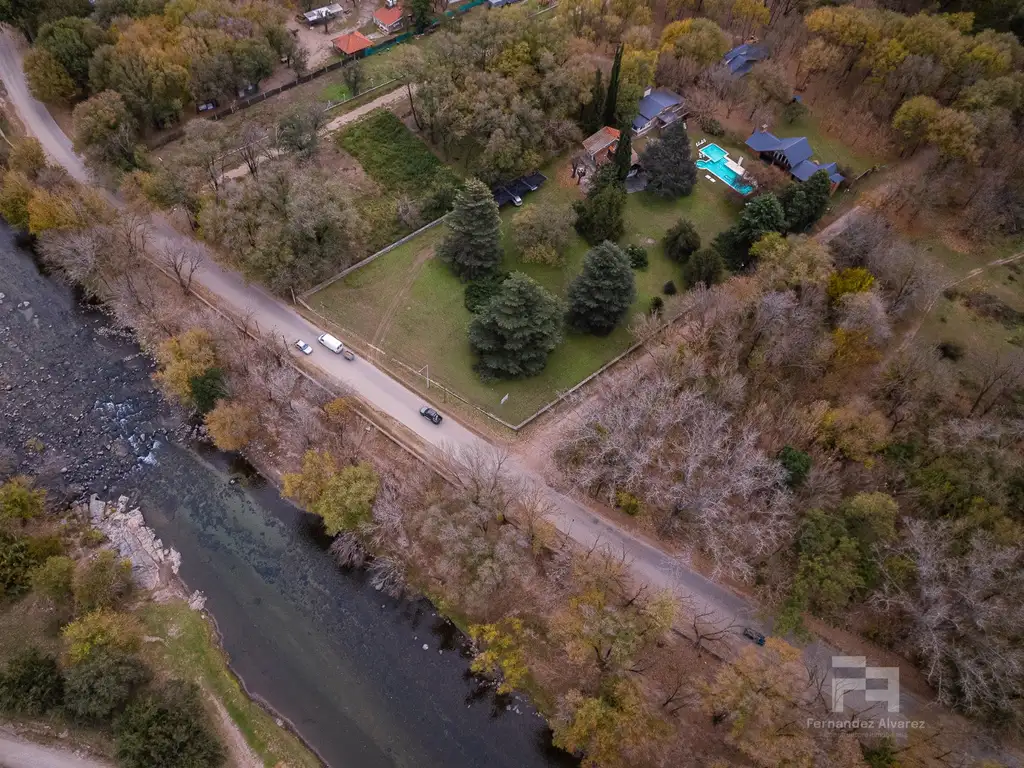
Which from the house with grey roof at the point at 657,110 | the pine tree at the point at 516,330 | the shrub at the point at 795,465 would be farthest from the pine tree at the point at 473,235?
the shrub at the point at 795,465

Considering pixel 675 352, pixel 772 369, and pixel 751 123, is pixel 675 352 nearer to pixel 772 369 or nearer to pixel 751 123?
pixel 772 369

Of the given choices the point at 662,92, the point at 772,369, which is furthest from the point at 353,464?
the point at 662,92

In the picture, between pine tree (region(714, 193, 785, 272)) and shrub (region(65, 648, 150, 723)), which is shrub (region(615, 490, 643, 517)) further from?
shrub (region(65, 648, 150, 723))

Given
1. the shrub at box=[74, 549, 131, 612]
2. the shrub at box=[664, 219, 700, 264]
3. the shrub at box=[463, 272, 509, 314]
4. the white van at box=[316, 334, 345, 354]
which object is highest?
the shrub at box=[664, 219, 700, 264]

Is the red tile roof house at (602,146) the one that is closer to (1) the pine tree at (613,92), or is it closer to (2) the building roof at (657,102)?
(1) the pine tree at (613,92)

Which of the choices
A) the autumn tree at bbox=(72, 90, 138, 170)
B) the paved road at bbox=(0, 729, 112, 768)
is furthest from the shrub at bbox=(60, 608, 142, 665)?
the autumn tree at bbox=(72, 90, 138, 170)

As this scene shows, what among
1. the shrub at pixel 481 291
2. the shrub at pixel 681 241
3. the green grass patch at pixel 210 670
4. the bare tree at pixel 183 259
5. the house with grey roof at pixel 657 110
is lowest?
the green grass patch at pixel 210 670
